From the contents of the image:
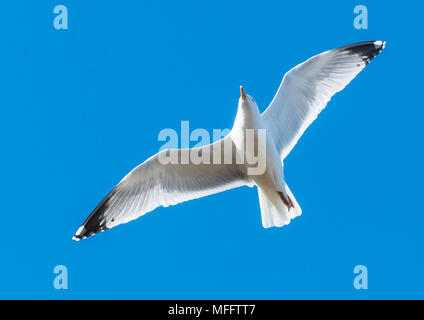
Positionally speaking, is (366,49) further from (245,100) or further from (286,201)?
(286,201)

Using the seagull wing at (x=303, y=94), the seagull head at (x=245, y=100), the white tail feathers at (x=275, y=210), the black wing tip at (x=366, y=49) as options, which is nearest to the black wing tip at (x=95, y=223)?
the white tail feathers at (x=275, y=210)

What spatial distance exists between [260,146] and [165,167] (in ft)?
3.14

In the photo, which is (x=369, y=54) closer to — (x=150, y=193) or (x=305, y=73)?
(x=305, y=73)

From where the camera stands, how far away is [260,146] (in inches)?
200

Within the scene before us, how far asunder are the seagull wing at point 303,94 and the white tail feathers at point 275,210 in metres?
0.54

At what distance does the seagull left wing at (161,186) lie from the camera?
5.36 meters

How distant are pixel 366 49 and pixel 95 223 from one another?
3.42 meters

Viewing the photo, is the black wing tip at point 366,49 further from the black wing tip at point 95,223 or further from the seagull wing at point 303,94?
the black wing tip at point 95,223

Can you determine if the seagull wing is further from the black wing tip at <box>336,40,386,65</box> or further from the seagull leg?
the seagull leg

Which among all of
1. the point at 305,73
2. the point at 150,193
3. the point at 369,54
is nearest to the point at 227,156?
the point at 150,193

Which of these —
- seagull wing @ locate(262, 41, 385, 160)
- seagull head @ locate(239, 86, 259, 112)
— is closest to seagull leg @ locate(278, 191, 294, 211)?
seagull wing @ locate(262, 41, 385, 160)

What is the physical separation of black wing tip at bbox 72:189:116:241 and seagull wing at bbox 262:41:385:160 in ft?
6.10

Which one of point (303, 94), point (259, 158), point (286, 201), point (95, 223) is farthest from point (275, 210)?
point (95, 223)

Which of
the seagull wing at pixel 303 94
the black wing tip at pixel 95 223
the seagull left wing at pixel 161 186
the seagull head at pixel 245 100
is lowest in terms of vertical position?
the black wing tip at pixel 95 223
